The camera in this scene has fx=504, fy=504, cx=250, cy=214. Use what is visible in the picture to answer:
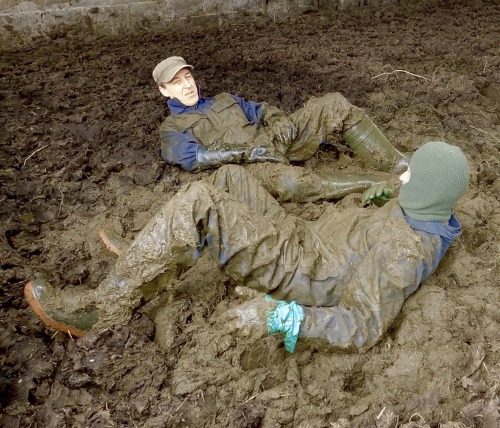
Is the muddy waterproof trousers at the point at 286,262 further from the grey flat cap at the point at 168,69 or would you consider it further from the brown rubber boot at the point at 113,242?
the grey flat cap at the point at 168,69

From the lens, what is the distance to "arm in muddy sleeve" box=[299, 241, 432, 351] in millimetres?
2328

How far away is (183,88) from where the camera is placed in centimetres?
373

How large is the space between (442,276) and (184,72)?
2274 millimetres

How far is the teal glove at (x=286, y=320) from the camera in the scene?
2285 mm

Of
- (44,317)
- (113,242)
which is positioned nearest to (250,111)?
(113,242)

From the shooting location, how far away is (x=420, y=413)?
2.11 m

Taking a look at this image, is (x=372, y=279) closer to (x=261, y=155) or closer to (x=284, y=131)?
(x=261, y=155)

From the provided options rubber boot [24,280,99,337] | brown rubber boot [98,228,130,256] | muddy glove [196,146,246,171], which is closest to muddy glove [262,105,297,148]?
muddy glove [196,146,246,171]

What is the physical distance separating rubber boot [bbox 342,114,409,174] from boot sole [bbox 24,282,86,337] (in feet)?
7.70

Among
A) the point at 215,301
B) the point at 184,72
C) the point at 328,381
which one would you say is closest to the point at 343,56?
the point at 184,72

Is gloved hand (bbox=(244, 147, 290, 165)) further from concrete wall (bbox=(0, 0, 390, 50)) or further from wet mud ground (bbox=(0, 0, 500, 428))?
concrete wall (bbox=(0, 0, 390, 50))

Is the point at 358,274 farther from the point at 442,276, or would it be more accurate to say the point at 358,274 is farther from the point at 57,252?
the point at 57,252

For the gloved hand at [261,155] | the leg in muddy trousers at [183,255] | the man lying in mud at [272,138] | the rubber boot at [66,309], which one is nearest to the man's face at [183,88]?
the man lying in mud at [272,138]

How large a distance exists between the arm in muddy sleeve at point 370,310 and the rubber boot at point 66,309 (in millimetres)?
1027
